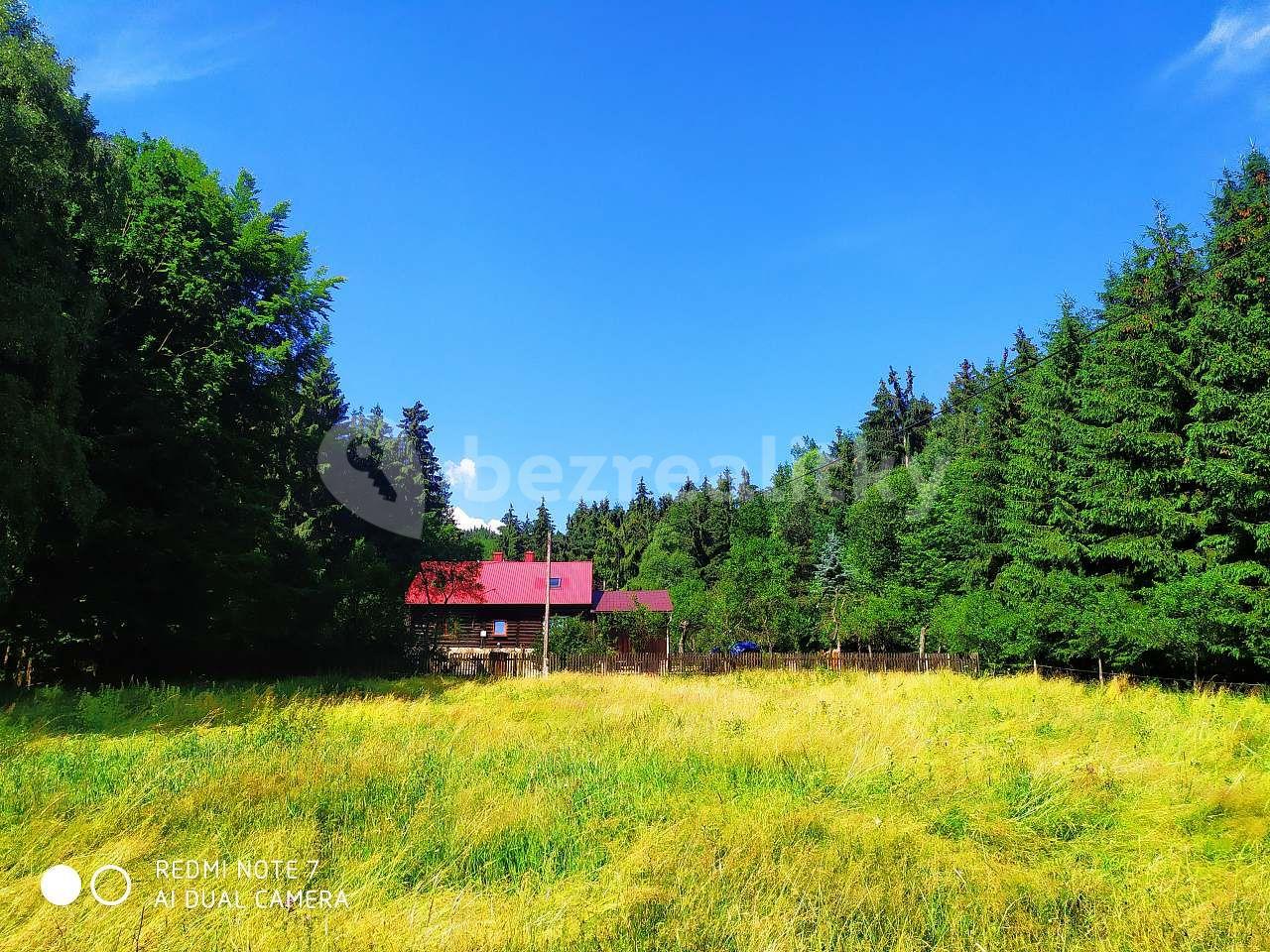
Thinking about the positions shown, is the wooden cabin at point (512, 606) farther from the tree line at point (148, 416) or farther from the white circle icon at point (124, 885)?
Result: the white circle icon at point (124, 885)

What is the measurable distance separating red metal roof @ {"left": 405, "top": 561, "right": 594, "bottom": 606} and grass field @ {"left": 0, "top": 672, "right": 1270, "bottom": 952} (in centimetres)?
3211

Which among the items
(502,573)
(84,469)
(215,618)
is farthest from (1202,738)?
(502,573)

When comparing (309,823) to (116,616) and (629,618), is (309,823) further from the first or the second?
(629,618)

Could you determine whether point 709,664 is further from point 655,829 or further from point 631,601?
point 631,601

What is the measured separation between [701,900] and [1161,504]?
2116cm

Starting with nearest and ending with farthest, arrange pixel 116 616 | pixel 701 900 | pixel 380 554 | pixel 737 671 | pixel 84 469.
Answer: pixel 701 900 < pixel 84 469 < pixel 116 616 < pixel 737 671 < pixel 380 554

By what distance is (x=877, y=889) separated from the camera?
4738 mm

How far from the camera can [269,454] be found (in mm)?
23047

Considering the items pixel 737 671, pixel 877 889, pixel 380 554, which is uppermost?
pixel 380 554

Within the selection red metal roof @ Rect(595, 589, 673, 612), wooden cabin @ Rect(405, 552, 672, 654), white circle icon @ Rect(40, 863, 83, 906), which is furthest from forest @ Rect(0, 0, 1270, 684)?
red metal roof @ Rect(595, 589, 673, 612)

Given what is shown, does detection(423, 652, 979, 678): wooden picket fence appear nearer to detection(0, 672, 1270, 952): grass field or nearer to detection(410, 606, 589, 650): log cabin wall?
detection(0, 672, 1270, 952): grass field

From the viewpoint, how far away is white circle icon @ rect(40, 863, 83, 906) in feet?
13.8

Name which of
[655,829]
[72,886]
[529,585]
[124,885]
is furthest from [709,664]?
[72,886]

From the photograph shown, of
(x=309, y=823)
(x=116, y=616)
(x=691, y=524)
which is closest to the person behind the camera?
(x=309, y=823)
